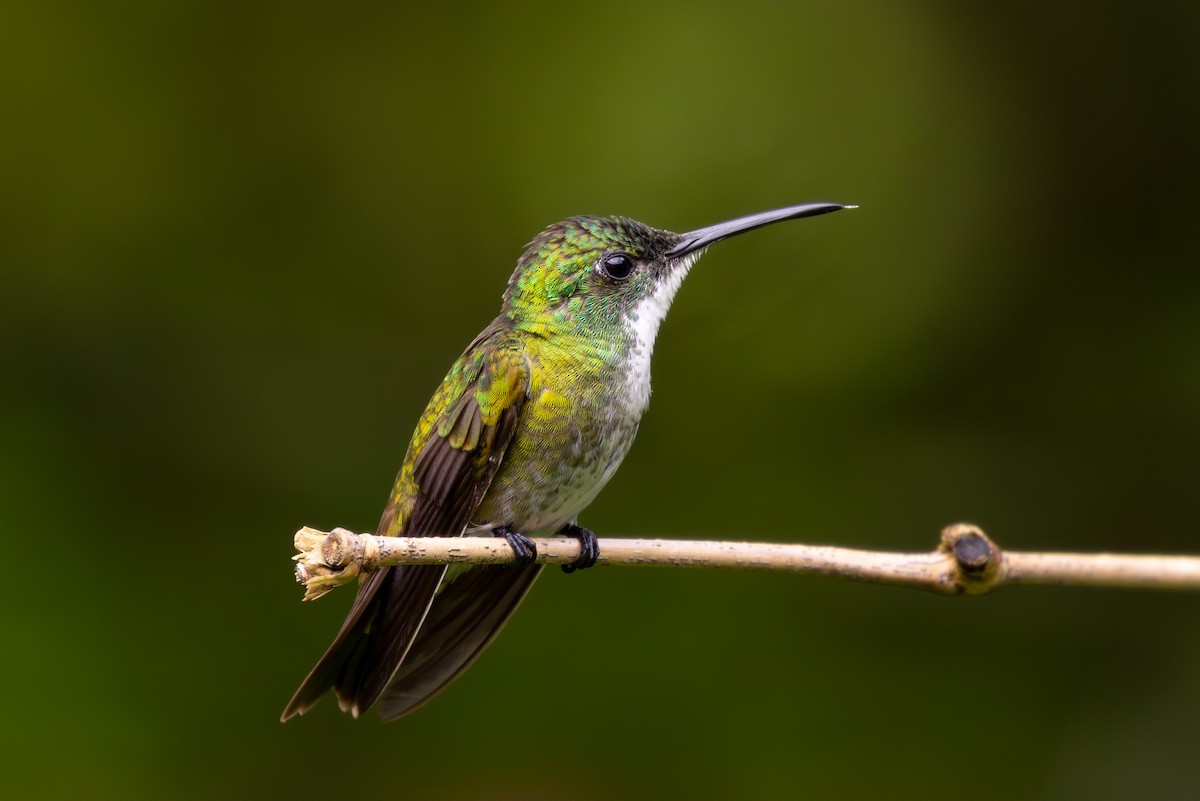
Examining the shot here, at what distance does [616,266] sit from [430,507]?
0.98 meters

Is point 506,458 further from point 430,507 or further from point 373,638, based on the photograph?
point 373,638

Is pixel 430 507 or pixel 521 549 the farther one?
pixel 430 507

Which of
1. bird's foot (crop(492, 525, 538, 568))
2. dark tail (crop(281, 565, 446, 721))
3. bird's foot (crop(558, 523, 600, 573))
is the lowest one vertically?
dark tail (crop(281, 565, 446, 721))

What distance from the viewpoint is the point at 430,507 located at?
329 centimetres

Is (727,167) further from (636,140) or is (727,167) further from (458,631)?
(458,631)

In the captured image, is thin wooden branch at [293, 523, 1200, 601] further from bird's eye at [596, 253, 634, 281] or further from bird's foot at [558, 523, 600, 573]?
bird's eye at [596, 253, 634, 281]

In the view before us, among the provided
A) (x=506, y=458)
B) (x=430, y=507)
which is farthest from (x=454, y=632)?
(x=506, y=458)

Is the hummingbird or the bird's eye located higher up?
the bird's eye

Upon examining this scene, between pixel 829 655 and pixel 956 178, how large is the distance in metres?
2.19

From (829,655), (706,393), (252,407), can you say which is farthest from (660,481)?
(252,407)

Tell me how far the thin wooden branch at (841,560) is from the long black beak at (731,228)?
1.43 metres

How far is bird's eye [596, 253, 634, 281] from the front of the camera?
370 centimetres

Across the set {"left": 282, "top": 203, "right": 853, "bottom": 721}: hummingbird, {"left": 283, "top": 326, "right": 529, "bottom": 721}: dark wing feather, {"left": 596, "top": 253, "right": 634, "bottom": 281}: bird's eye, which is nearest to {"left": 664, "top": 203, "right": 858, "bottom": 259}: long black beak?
{"left": 282, "top": 203, "right": 853, "bottom": 721}: hummingbird

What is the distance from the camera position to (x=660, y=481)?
4.71 metres
